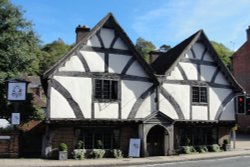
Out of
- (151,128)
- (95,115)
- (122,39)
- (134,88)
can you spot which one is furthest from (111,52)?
(151,128)

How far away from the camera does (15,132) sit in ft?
60.4

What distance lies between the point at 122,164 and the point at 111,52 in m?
7.13

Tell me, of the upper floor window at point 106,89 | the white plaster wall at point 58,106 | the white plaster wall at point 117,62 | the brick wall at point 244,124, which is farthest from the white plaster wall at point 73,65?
the brick wall at point 244,124

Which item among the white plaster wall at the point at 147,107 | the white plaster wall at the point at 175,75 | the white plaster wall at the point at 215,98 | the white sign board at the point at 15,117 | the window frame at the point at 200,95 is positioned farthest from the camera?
the white plaster wall at the point at 215,98

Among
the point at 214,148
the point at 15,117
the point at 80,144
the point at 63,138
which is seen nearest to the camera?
the point at 15,117

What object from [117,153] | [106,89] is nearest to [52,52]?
[106,89]

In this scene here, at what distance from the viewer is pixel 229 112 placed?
25.0 metres

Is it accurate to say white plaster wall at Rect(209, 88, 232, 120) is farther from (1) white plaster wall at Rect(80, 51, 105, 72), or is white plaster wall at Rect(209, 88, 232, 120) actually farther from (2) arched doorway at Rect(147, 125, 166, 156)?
(1) white plaster wall at Rect(80, 51, 105, 72)

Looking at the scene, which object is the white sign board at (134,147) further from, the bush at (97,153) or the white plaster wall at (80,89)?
the white plaster wall at (80,89)

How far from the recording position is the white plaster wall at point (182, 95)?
2283 cm

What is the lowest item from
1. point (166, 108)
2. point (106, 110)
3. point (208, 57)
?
point (106, 110)

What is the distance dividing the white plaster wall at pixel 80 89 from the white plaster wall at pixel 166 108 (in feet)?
16.3

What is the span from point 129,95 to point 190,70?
5.32 meters

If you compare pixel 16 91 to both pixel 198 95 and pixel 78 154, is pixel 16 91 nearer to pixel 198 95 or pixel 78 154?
pixel 78 154
